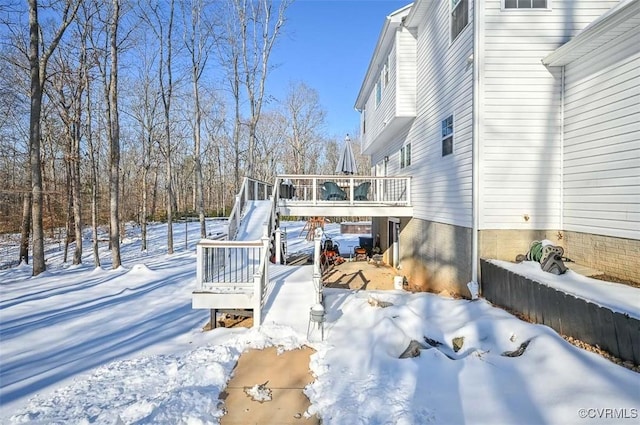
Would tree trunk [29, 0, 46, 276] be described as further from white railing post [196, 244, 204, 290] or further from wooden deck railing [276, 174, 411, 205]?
white railing post [196, 244, 204, 290]

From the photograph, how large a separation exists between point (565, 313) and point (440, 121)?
17.6 feet

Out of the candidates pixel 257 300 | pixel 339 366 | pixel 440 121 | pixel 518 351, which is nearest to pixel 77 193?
pixel 257 300

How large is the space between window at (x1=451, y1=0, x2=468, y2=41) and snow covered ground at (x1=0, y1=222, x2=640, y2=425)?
5.72 m

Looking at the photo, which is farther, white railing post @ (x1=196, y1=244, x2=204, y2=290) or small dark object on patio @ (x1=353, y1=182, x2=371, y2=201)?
small dark object on patio @ (x1=353, y1=182, x2=371, y2=201)

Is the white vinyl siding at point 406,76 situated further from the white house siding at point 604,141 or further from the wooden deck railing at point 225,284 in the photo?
the wooden deck railing at point 225,284

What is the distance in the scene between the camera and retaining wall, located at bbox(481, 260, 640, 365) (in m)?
3.22

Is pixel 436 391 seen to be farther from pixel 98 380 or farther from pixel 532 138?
pixel 532 138

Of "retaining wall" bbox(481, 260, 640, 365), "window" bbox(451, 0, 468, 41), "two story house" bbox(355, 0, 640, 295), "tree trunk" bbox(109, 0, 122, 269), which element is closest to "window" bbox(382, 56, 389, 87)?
"two story house" bbox(355, 0, 640, 295)

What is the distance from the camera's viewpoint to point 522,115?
6.29 metres

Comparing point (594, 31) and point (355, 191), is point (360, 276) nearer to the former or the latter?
point (355, 191)

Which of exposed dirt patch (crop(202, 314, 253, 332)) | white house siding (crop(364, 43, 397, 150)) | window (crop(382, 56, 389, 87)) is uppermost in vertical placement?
window (crop(382, 56, 389, 87))

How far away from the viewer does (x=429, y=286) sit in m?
9.03

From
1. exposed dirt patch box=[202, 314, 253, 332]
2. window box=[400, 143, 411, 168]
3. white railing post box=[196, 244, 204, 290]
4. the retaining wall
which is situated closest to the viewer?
the retaining wall

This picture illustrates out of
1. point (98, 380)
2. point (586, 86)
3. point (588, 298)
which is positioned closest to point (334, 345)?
point (98, 380)
